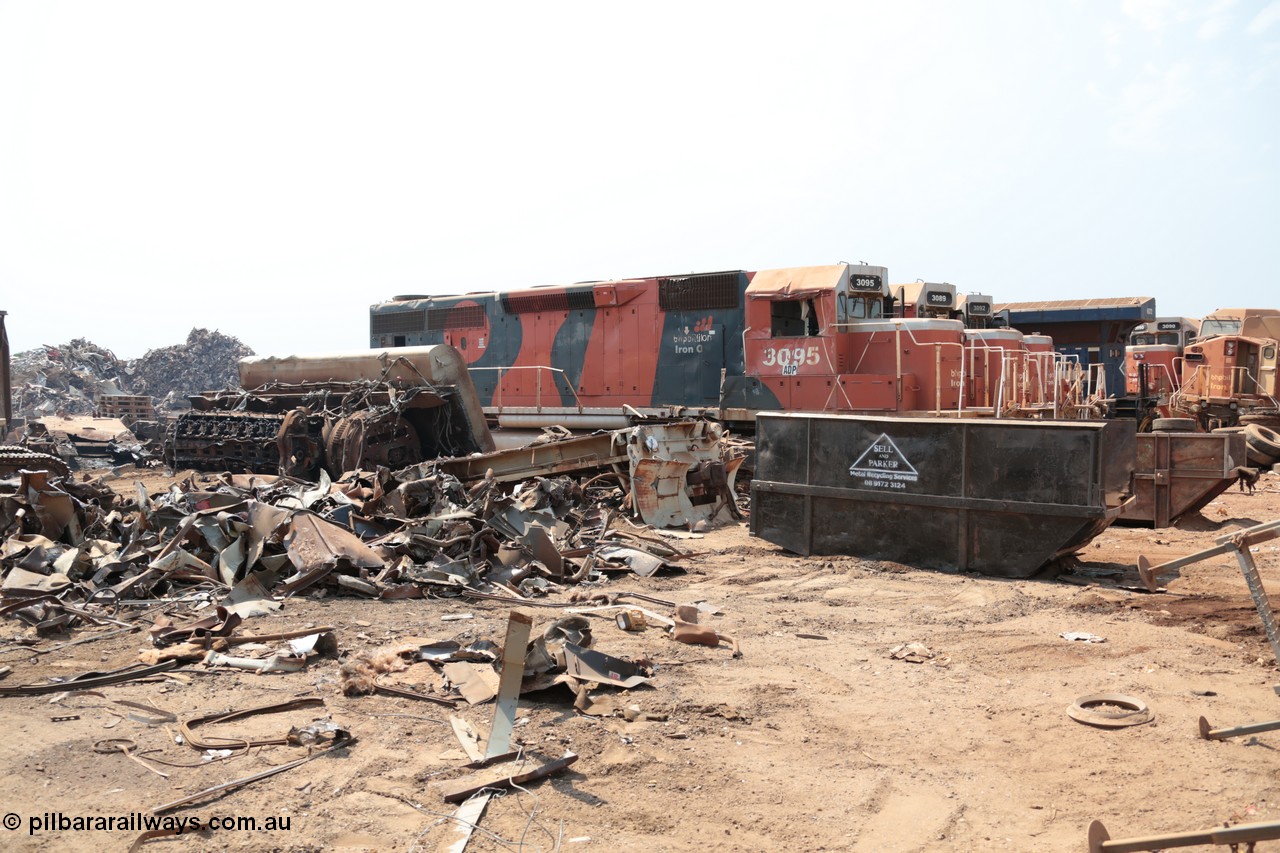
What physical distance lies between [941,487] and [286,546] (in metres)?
6.14

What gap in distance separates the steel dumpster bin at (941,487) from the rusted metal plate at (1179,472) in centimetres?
252

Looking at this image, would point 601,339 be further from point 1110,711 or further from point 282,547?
Result: point 1110,711

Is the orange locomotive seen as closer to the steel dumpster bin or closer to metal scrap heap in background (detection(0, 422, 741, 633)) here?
the steel dumpster bin

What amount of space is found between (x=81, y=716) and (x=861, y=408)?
10997mm

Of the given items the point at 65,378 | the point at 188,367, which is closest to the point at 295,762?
the point at 65,378

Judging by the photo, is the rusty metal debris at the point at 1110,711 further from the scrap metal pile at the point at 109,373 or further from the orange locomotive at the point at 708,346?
the scrap metal pile at the point at 109,373

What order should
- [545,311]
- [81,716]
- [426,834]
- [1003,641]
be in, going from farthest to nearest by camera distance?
[545,311], [1003,641], [81,716], [426,834]

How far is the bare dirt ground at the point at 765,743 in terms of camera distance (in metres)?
4.00

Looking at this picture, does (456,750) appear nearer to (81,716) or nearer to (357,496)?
(81,716)

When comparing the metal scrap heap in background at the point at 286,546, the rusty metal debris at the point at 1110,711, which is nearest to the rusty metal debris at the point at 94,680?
the metal scrap heap in background at the point at 286,546

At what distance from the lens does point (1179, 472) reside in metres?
11.3

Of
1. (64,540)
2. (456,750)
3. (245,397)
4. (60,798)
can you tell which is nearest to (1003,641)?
(456,750)

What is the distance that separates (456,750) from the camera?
4691 millimetres

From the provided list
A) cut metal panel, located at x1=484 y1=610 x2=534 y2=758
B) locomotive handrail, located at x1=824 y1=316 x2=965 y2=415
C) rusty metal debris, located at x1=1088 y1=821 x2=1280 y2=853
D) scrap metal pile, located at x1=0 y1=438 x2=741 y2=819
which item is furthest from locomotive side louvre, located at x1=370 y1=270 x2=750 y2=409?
rusty metal debris, located at x1=1088 y1=821 x2=1280 y2=853
